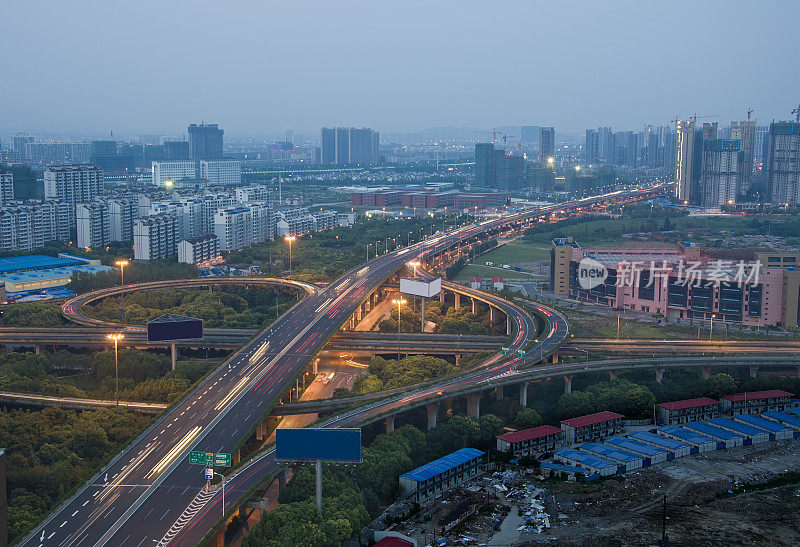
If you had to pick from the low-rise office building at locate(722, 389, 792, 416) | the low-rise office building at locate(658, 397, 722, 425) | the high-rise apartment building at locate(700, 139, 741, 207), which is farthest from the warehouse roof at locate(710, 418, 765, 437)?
the high-rise apartment building at locate(700, 139, 741, 207)

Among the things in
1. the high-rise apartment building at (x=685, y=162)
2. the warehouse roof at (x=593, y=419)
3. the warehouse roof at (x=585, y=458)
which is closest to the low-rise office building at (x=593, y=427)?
the warehouse roof at (x=593, y=419)

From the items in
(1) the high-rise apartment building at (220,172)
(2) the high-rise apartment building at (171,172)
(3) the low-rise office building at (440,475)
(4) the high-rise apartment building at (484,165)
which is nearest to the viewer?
(3) the low-rise office building at (440,475)

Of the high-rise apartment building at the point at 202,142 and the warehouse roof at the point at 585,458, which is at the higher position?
the high-rise apartment building at the point at 202,142

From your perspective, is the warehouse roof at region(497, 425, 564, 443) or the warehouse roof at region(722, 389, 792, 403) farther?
the warehouse roof at region(722, 389, 792, 403)

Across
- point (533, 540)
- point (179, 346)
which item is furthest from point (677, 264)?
point (533, 540)

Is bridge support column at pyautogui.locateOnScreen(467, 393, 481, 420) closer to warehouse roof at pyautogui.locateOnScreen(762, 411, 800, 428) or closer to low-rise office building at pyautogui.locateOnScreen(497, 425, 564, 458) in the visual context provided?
low-rise office building at pyautogui.locateOnScreen(497, 425, 564, 458)

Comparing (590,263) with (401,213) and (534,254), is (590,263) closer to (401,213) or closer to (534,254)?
(534,254)

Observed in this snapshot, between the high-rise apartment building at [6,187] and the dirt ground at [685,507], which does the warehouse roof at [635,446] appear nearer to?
the dirt ground at [685,507]
